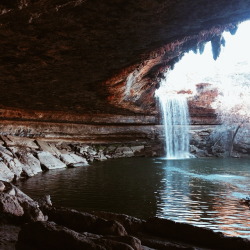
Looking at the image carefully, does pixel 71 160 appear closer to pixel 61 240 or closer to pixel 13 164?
pixel 13 164

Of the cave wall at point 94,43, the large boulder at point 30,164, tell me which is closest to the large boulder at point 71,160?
the large boulder at point 30,164

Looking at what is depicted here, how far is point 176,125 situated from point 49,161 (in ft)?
46.7

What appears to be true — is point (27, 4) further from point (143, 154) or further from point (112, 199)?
point (143, 154)

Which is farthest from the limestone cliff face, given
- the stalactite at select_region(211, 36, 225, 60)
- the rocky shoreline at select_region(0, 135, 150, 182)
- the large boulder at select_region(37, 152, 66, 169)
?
the stalactite at select_region(211, 36, 225, 60)

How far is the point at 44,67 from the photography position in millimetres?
9422

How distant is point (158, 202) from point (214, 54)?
5.48m

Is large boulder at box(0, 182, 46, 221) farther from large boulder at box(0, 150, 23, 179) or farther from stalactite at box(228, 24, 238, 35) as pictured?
large boulder at box(0, 150, 23, 179)

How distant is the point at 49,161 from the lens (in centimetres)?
1978

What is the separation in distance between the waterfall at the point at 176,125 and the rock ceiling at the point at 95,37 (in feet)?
41.8

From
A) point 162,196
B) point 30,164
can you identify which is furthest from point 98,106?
point 162,196

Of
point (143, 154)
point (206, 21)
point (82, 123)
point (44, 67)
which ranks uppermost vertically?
point (206, 21)

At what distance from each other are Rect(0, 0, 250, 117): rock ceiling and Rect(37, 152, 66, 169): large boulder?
6800 millimetres

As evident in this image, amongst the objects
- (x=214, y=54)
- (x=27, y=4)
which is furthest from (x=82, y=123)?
(x=27, y=4)

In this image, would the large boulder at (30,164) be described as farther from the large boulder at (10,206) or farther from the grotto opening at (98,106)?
the large boulder at (10,206)
